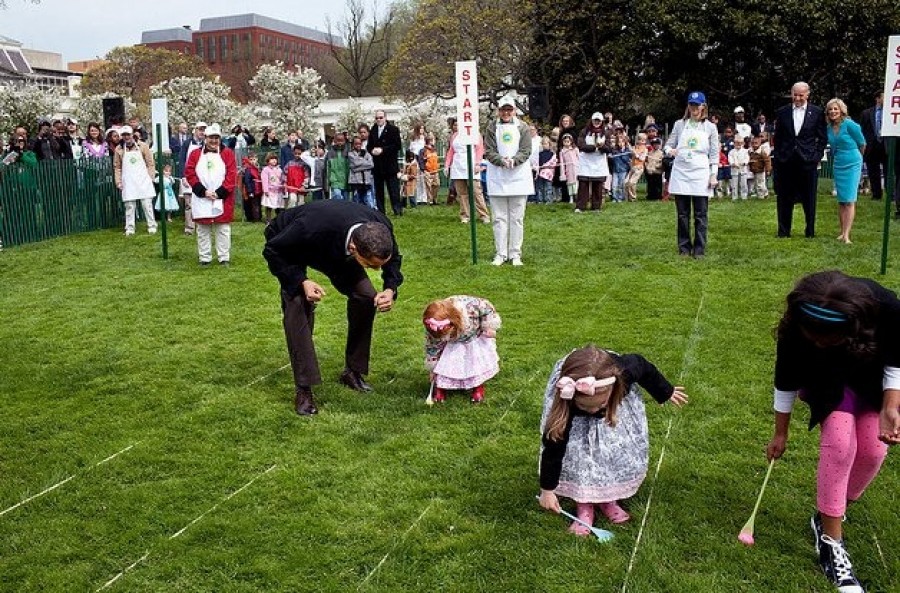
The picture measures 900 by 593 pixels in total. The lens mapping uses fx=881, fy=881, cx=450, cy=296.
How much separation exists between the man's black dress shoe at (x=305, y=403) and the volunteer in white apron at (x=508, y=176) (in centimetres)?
538

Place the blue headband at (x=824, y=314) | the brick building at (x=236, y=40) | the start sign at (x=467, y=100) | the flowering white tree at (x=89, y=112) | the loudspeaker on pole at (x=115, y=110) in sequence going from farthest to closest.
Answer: the brick building at (x=236, y=40) < the flowering white tree at (x=89, y=112) < the loudspeaker on pole at (x=115, y=110) < the start sign at (x=467, y=100) < the blue headband at (x=824, y=314)

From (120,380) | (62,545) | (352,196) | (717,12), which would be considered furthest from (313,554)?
(717,12)

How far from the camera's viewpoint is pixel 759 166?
18641 mm

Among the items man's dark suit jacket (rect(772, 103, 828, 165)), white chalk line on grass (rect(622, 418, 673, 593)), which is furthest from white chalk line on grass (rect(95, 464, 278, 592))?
man's dark suit jacket (rect(772, 103, 828, 165))

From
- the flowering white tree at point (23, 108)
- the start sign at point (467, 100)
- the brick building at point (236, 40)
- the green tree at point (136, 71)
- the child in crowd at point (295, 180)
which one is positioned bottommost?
the child in crowd at point (295, 180)

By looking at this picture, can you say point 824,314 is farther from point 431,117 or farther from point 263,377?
point 431,117

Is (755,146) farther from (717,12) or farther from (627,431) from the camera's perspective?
(627,431)

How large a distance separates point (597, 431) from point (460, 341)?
201 cm

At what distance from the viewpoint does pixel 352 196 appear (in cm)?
1845

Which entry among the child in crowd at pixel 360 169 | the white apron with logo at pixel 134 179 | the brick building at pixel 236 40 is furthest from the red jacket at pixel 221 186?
the brick building at pixel 236 40

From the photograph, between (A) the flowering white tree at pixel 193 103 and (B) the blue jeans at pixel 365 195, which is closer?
(B) the blue jeans at pixel 365 195

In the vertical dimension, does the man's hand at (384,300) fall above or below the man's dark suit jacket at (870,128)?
below

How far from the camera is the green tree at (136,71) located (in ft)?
192

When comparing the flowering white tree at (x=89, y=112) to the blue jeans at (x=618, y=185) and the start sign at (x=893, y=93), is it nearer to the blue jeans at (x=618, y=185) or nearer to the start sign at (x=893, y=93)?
the blue jeans at (x=618, y=185)
